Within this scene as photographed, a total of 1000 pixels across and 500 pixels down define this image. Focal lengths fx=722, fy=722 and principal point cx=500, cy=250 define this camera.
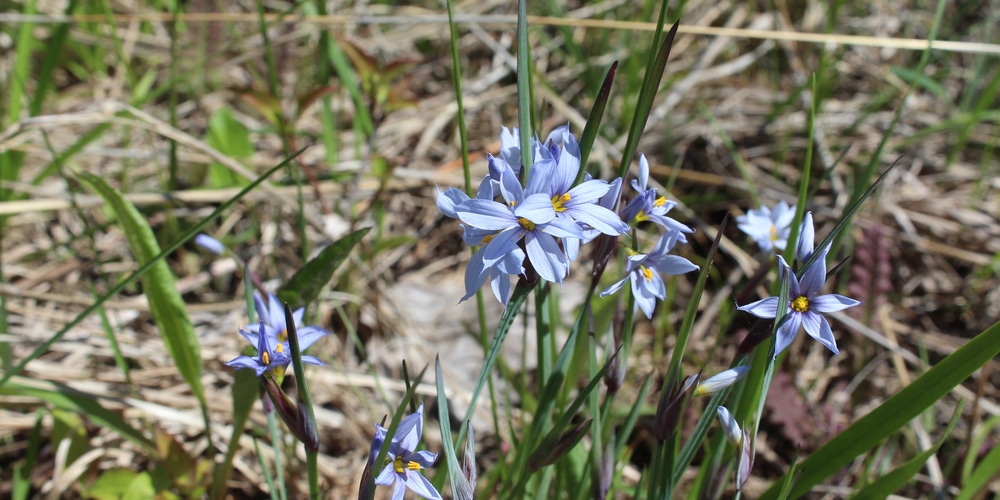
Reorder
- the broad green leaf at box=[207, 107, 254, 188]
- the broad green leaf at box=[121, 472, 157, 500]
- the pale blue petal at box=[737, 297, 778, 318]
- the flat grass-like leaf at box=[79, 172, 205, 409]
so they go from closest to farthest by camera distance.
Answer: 1. the pale blue petal at box=[737, 297, 778, 318]
2. the flat grass-like leaf at box=[79, 172, 205, 409]
3. the broad green leaf at box=[121, 472, 157, 500]
4. the broad green leaf at box=[207, 107, 254, 188]

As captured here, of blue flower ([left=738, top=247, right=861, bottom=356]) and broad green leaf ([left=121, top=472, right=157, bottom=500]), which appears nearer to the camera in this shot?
blue flower ([left=738, top=247, right=861, bottom=356])

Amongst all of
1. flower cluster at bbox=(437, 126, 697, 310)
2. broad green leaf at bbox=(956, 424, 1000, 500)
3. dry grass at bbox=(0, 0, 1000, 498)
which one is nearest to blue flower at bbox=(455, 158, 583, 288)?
flower cluster at bbox=(437, 126, 697, 310)

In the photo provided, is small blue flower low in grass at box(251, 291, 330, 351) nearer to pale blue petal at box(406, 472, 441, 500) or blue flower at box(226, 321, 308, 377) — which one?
blue flower at box(226, 321, 308, 377)

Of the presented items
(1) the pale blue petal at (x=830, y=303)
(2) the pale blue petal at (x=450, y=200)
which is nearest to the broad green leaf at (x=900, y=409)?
(1) the pale blue petal at (x=830, y=303)

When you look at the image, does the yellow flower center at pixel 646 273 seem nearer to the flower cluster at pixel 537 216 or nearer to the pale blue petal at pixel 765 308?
the flower cluster at pixel 537 216

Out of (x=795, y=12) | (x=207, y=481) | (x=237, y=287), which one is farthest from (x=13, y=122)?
(x=795, y=12)

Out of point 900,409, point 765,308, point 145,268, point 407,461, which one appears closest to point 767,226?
point 900,409
